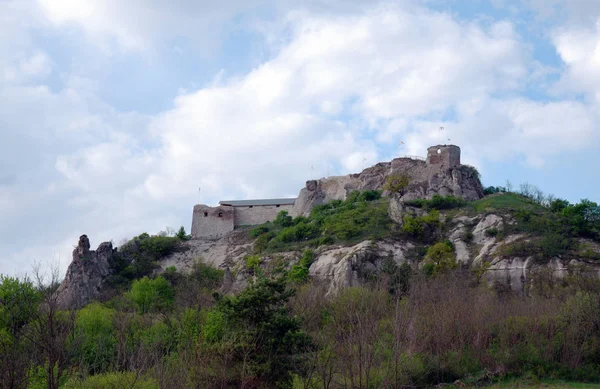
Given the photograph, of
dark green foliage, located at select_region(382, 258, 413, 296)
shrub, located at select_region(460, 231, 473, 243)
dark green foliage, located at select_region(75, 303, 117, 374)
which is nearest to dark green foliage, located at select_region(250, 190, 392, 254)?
shrub, located at select_region(460, 231, 473, 243)

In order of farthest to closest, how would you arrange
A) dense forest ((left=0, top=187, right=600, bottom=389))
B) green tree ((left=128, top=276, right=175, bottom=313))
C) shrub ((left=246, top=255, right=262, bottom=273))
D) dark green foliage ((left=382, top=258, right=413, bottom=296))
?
1. shrub ((left=246, top=255, right=262, bottom=273))
2. green tree ((left=128, top=276, right=175, bottom=313))
3. dark green foliage ((left=382, top=258, right=413, bottom=296))
4. dense forest ((left=0, top=187, right=600, bottom=389))

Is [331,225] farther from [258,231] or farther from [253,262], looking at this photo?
[258,231]

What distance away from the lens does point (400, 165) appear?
66875 mm

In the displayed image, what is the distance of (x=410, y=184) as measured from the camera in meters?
63.4

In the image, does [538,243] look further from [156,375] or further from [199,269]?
[156,375]

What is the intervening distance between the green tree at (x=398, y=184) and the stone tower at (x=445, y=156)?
3.24 m

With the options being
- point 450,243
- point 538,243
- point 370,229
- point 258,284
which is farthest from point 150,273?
point 258,284

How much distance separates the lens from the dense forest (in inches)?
827

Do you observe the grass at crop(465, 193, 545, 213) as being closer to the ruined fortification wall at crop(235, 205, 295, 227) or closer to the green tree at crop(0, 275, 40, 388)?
the ruined fortification wall at crop(235, 205, 295, 227)

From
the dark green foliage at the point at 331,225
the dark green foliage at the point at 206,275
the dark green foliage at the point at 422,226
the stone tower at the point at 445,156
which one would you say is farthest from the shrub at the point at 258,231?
the stone tower at the point at 445,156

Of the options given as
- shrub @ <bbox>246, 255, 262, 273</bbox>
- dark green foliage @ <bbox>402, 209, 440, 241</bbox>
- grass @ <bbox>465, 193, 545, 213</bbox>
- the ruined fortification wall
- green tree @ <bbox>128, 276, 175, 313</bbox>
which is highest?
the ruined fortification wall

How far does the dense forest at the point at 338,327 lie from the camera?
21.0 meters

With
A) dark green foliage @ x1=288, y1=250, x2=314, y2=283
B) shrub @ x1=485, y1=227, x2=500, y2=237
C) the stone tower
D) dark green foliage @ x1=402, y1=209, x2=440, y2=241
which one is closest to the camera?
dark green foliage @ x1=288, y1=250, x2=314, y2=283

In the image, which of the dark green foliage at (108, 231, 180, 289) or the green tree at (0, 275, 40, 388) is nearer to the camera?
the green tree at (0, 275, 40, 388)
